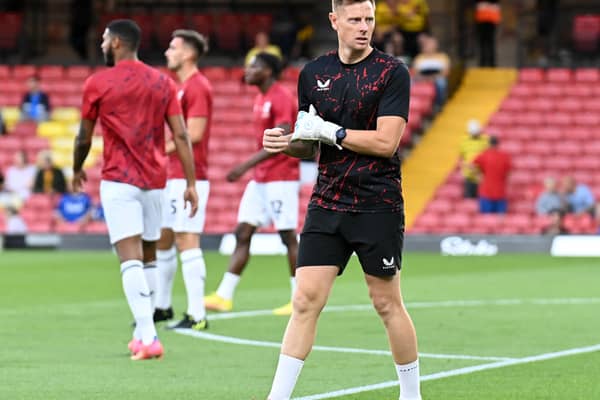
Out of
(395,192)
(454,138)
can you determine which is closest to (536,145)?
(454,138)

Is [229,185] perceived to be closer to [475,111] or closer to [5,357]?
[475,111]

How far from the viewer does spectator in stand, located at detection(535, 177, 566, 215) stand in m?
25.6

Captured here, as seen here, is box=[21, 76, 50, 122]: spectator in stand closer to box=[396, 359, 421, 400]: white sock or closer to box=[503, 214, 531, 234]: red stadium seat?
box=[503, 214, 531, 234]: red stadium seat

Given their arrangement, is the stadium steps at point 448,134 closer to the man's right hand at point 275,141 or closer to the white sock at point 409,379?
the white sock at point 409,379

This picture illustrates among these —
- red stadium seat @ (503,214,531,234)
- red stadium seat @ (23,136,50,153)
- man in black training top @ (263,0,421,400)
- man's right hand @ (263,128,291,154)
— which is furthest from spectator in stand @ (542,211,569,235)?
man's right hand @ (263,128,291,154)

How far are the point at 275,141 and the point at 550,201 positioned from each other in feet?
60.9

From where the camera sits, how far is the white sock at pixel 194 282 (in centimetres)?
1245

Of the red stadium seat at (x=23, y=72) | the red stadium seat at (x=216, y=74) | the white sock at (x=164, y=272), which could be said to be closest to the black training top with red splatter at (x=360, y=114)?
the white sock at (x=164, y=272)

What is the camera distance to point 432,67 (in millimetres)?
30125

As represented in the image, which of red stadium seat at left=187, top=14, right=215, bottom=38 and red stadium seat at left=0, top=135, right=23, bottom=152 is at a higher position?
red stadium seat at left=187, top=14, right=215, bottom=38

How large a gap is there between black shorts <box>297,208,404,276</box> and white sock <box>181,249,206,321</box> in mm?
4822

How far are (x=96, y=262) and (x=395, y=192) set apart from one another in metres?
15.2

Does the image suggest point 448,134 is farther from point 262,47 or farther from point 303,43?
point 303,43

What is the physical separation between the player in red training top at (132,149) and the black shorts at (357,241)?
9.55ft
